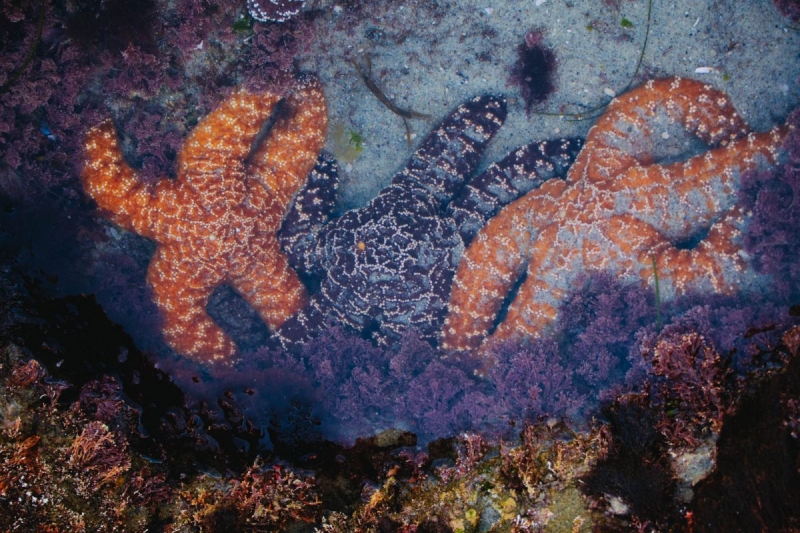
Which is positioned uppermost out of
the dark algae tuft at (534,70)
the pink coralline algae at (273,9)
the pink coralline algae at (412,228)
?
the pink coralline algae at (273,9)

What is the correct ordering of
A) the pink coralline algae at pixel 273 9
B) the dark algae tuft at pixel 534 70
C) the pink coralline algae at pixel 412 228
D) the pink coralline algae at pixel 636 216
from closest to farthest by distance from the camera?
1. the pink coralline algae at pixel 636 216
2. the pink coralline algae at pixel 273 9
3. the pink coralline algae at pixel 412 228
4. the dark algae tuft at pixel 534 70

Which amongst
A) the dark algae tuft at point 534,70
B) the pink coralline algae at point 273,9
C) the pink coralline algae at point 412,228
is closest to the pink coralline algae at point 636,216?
the pink coralline algae at point 412,228

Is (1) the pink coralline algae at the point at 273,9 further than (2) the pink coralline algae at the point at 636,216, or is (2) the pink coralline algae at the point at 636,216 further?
(1) the pink coralline algae at the point at 273,9

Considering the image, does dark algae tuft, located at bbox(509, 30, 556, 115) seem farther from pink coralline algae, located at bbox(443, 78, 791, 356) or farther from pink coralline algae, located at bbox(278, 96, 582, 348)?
pink coralline algae, located at bbox(443, 78, 791, 356)

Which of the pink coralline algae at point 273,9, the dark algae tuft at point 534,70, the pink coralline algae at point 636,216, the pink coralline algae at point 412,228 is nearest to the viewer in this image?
the pink coralline algae at point 636,216

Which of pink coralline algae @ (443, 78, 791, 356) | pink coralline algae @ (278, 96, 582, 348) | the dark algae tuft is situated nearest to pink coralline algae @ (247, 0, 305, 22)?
pink coralline algae @ (278, 96, 582, 348)

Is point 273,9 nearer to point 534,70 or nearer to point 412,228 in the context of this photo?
point 412,228

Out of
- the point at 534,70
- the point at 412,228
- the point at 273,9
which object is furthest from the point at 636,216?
the point at 273,9

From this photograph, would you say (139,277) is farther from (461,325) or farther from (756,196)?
(756,196)

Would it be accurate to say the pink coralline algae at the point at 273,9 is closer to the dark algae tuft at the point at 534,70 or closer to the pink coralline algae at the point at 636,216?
the dark algae tuft at the point at 534,70
